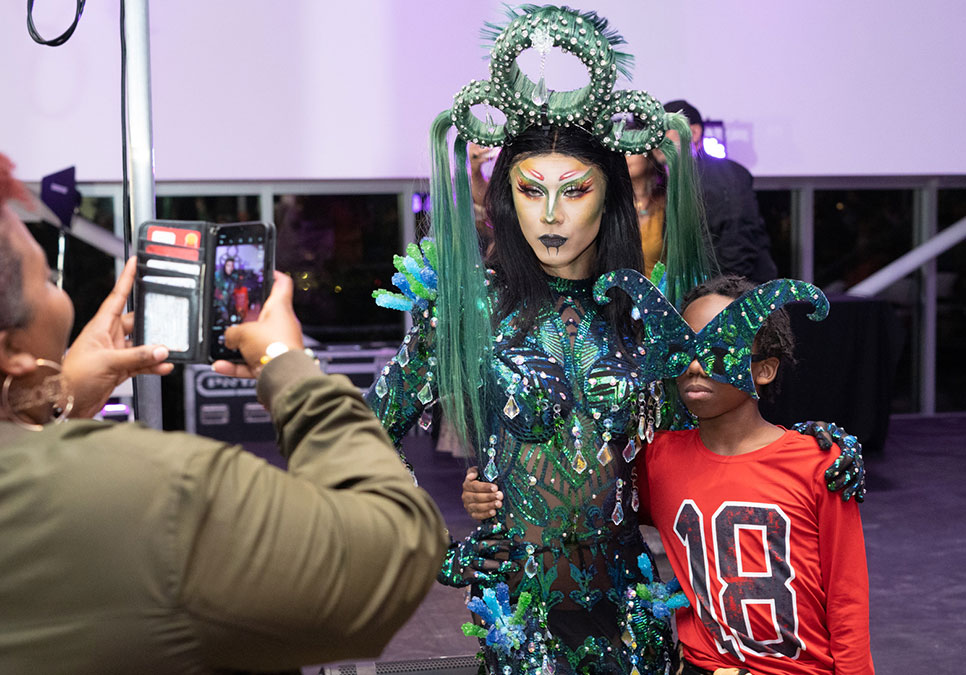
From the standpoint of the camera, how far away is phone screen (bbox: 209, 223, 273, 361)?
1.06 m

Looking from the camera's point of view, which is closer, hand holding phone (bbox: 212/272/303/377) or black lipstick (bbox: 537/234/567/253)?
hand holding phone (bbox: 212/272/303/377)

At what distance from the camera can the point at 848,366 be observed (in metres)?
5.02

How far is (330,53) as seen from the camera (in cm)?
515

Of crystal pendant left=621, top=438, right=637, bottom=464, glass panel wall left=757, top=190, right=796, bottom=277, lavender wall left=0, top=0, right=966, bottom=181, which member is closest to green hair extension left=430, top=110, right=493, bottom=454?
crystal pendant left=621, top=438, right=637, bottom=464

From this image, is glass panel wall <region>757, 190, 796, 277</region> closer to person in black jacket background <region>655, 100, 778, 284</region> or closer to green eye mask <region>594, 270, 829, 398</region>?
person in black jacket background <region>655, 100, 778, 284</region>

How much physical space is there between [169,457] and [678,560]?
109 cm

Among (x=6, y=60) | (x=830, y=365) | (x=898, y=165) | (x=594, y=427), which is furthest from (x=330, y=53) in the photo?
(x=594, y=427)

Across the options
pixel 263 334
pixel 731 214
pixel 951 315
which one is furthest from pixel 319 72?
pixel 951 315

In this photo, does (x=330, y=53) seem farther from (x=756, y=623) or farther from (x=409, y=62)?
(x=756, y=623)

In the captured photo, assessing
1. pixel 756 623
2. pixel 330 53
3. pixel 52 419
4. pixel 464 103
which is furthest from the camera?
pixel 330 53

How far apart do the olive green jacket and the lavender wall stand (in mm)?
4087

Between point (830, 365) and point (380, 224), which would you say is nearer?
point (830, 365)

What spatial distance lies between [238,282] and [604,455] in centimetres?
83

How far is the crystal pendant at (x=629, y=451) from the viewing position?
5.70 feet
